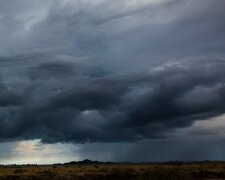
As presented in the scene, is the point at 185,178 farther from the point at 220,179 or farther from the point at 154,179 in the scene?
the point at 220,179

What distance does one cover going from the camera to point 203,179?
78688 mm

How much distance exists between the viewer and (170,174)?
69.9m

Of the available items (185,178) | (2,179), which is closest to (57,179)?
(2,179)

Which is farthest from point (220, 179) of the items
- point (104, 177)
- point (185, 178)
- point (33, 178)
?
point (33, 178)

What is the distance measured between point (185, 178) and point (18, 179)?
32.5 meters

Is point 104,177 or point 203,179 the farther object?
point 104,177

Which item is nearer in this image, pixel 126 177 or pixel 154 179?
pixel 154 179

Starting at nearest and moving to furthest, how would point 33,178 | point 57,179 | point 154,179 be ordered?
point 154,179, point 57,179, point 33,178

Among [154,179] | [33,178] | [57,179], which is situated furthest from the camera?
[33,178]

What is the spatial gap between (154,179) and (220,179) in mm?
16567

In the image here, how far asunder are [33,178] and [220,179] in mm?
33287

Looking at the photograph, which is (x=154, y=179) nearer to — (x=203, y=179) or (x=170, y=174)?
(x=170, y=174)

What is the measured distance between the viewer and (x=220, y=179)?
261ft

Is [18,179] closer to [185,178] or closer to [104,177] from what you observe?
[104,177]
